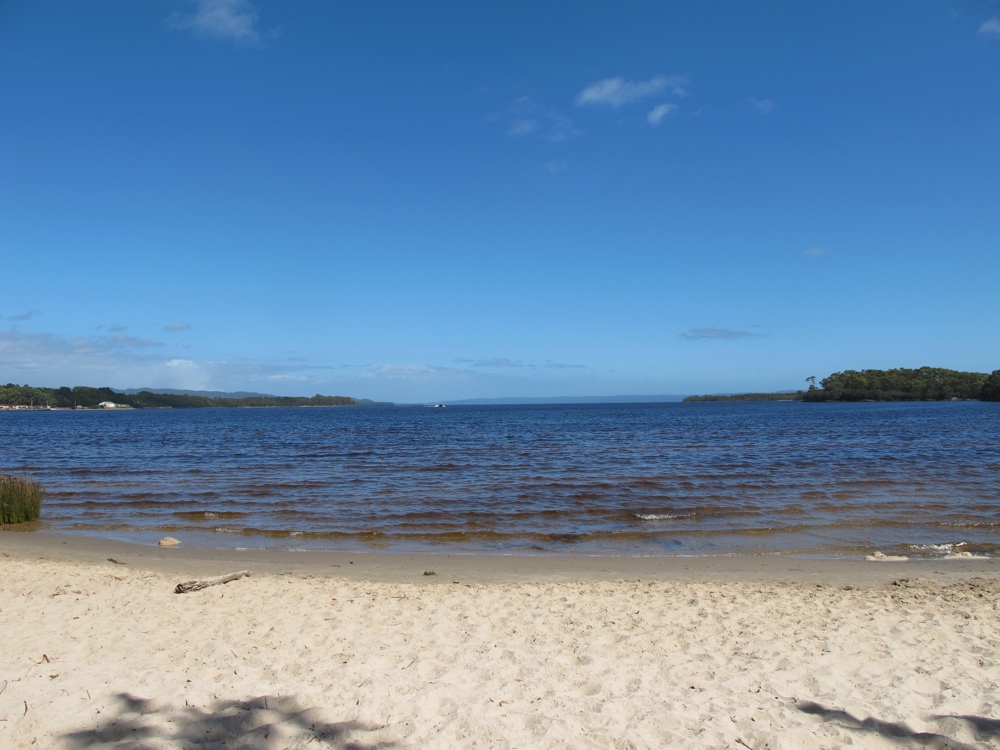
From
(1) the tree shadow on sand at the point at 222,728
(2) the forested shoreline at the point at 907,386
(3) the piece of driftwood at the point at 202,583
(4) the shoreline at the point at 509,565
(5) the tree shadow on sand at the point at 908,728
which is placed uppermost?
(2) the forested shoreline at the point at 907,386

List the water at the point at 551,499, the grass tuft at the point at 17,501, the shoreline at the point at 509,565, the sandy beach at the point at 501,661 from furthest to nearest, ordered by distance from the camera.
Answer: the grass tuft at the point at 17,501 < the water at the point at 551,499 < the shoreline at the point at 509,565 < the sandy beach at the point at 501,661

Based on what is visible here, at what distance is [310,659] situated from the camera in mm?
6070

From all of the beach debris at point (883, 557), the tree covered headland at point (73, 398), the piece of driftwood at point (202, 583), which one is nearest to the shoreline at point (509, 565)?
Result: the beach debris at point (883, 557)

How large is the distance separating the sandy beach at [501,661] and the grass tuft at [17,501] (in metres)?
6.70

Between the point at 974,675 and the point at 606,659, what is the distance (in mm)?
3129

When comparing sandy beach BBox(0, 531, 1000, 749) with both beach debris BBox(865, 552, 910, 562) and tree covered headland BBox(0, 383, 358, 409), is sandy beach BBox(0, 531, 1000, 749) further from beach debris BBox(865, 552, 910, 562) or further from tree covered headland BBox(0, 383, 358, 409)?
tree covered headland BBox(0, 383, 358, 409)

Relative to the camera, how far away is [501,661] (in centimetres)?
604

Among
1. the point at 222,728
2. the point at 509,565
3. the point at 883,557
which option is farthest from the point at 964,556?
the point at 222,728

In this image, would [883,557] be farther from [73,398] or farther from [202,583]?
[73,398]

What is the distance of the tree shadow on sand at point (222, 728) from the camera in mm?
4508

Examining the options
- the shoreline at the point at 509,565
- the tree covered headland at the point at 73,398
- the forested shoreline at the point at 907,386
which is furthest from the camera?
the tree covered headland at the point at 73,398

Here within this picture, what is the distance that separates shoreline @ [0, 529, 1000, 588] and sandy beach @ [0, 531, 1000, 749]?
0.68ft

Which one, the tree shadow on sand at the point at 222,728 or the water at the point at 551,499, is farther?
the water at the point at 551,499

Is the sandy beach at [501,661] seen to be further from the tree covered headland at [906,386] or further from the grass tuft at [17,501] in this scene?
the tree covered headland at [906,386]
